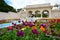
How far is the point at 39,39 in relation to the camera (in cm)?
369

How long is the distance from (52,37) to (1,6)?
98.1ft

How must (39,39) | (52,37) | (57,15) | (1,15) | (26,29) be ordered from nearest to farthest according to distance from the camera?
(39,39), (52,37), (26,29), (1,15), (57,15)

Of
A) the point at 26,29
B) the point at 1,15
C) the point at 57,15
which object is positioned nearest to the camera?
the point at 26,29

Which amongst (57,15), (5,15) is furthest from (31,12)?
(5,15)

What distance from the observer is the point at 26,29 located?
15.2 ft

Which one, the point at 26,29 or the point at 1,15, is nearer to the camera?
the point at 26,29

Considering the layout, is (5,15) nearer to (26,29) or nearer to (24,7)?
(24,7)

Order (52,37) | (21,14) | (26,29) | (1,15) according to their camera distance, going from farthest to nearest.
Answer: (21,14) → (1,15) → (26,29) → (52,37)

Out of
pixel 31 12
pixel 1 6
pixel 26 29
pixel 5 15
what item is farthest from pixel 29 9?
pixel 26 29

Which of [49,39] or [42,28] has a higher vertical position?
[42,28]

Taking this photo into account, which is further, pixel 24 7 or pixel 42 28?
pixel 24 7

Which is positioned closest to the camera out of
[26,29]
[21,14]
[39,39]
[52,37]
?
[39,39]

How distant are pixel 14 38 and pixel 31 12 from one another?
33745 mm

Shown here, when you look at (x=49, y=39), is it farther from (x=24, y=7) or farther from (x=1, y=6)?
(x=24, y=7)
